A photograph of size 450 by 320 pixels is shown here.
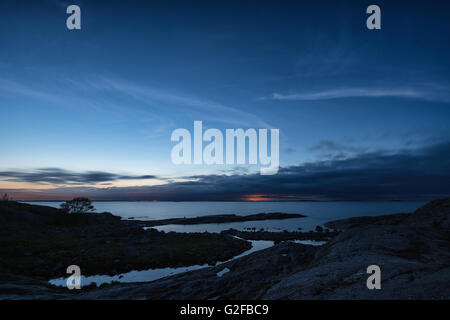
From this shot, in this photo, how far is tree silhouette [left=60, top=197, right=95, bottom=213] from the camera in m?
92.6

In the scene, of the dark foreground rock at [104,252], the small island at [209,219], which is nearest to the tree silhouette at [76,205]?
the dark foreground rock at [104,252]

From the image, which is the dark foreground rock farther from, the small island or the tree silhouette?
the small island

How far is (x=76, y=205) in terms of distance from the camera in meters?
94.2

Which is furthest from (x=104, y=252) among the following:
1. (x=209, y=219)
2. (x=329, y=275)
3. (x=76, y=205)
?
(x=209, y=219)

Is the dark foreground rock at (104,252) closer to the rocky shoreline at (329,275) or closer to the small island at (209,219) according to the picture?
the rocky shoreline at (329,275)

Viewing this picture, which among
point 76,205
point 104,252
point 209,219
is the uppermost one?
point 76,205

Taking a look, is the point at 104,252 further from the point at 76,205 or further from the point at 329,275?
the point at 76,205

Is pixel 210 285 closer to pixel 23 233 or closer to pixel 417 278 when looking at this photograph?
pixel 417 278

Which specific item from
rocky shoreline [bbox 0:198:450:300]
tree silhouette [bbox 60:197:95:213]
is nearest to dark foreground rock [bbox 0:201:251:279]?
rocky shoreline [bbox 0:198:450:300]

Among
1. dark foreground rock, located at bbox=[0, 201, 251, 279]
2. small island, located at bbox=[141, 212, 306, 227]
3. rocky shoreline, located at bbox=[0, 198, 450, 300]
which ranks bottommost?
small island, located at bbox=[141, 212, 306, 227]
